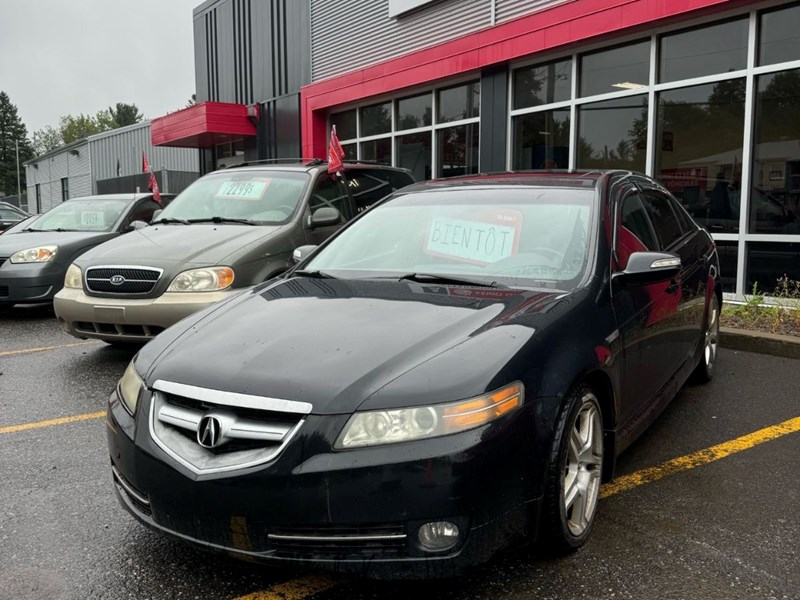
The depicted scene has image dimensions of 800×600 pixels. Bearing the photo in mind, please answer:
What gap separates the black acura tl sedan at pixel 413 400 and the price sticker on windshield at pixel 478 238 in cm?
1

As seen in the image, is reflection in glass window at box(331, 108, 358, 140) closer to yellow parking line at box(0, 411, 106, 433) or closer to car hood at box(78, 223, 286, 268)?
car hood at box(78, 223, 286, 268)

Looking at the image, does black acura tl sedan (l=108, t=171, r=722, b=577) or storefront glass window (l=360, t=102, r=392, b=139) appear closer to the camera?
black acura tl sedan (l=108, t=171, r=722, b=577)

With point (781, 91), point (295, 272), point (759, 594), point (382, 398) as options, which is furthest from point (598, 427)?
point (781, 91)

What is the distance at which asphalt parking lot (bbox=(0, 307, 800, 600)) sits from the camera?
256 centimetres

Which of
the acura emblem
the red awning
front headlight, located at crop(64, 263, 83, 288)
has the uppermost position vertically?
the red awning

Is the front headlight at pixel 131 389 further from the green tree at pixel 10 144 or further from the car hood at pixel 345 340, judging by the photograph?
the green tree at pixel 10 144

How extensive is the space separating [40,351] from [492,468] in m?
5.81

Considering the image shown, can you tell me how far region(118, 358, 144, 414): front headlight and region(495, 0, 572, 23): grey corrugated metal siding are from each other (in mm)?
9259

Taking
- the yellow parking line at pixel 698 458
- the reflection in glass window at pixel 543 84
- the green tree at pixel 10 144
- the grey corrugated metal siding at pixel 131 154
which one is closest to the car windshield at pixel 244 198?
the yellow parking line at pixel 698 458

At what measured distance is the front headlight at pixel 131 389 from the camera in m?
2.68

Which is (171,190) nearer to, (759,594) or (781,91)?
(781,91)

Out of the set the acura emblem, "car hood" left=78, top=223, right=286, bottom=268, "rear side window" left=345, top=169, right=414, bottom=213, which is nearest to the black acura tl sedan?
the acura emblem

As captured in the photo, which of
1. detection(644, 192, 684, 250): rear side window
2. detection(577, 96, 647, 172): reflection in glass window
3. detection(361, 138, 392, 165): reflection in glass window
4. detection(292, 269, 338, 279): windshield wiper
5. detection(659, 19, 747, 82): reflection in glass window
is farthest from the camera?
detection(361, 138, 392, 165): reflection in glass window

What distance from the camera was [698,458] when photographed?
387cm
